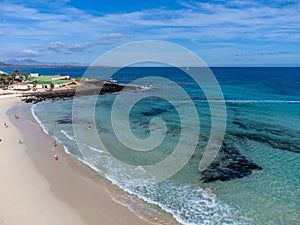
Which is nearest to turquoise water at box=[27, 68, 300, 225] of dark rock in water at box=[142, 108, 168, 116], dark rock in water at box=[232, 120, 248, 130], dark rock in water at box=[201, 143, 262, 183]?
dark rock in water at box=[201, 143, 262, 183]

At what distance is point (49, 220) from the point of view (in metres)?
14.0

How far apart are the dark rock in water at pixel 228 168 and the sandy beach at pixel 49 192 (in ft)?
22.9

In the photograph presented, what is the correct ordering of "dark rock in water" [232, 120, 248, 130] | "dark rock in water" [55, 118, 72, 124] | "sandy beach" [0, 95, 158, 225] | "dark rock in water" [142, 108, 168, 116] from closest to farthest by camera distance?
1. "sandy beach" [0, 95, 158, 225]
2. "dark rock in water" [232, 120, 248, 130]
3. "dark rock in water" [55, 118, 72, 124]
4. "dark rock in water" [142, 108, 168, 116]

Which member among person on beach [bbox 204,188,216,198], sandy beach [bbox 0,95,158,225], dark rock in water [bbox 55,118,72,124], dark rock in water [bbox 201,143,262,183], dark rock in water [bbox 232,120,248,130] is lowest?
person on beach [bbox 204,188,216,198]

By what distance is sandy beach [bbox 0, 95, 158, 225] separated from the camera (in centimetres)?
1417

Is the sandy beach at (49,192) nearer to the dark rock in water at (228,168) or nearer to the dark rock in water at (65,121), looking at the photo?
the dark rock in water at (228,168)

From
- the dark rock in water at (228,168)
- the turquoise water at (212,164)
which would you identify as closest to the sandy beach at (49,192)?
the turquoise water at (212,164)

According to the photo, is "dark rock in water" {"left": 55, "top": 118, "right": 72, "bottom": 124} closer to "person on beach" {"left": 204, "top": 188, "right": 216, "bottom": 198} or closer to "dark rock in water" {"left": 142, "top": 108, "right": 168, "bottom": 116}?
"dark rock in water" {"left": 142, "top": 108, "right": 168, "bottom": 116}

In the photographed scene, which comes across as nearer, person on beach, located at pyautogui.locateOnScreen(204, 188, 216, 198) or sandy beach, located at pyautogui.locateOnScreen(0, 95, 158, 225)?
sandy beach, located at pyautogui.locateOnScreen(0, 95, 158, 225)

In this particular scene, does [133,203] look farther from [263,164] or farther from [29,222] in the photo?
[263,164]

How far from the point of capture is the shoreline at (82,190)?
1430 centimetres

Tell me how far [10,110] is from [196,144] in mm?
34781

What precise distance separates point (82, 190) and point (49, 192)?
6.19 ft

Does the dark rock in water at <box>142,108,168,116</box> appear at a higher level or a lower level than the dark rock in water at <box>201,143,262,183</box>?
higher
